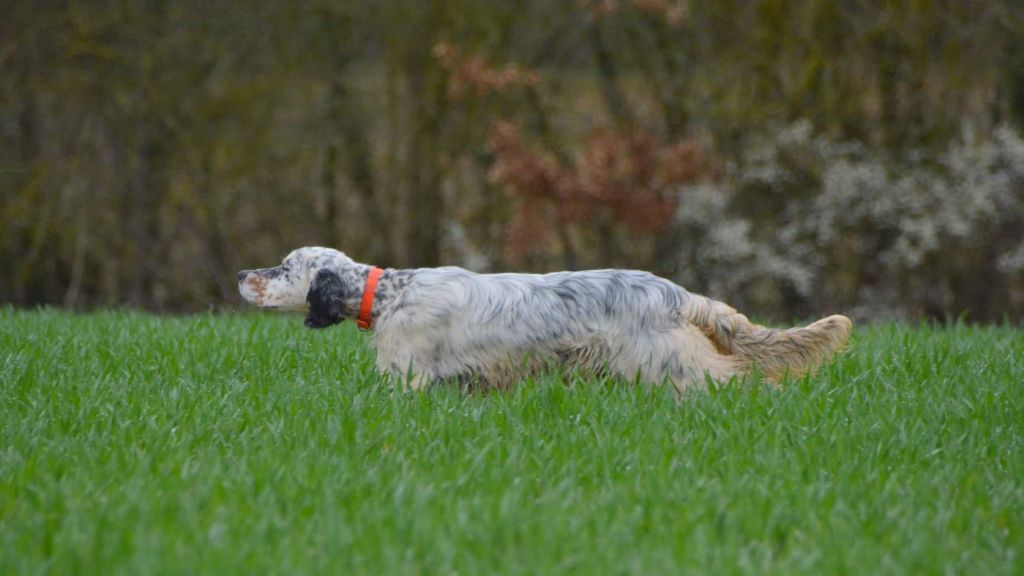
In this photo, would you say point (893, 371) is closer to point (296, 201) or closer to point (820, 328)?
point (820, 328)

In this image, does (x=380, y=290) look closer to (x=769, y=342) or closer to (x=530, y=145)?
(x=769, y=342)

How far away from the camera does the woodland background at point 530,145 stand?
11.9 metres

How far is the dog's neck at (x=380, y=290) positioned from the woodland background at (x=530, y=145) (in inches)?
248

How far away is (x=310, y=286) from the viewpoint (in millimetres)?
5844

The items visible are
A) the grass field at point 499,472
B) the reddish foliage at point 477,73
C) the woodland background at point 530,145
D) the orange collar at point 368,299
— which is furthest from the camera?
the reddish foliage at point 477,73

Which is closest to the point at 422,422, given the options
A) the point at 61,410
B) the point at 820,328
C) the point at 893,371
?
the point at 61,410

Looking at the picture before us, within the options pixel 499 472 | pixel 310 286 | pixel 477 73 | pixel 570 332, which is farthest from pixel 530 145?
pixel 499 472

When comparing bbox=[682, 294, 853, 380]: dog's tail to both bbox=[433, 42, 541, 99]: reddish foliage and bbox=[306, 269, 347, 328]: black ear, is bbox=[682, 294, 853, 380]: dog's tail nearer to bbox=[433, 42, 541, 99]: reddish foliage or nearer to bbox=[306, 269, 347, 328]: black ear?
bbox=[306, 269, 347, 328]: black ear

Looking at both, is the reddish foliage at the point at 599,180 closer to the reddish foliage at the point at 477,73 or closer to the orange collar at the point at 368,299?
the reddish foliage at the point at 477,73

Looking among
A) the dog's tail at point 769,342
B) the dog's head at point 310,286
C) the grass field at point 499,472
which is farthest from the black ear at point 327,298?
the dog's tail at point 769,342

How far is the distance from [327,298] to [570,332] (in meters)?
1.16

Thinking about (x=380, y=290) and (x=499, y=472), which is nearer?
(x=499, y=472)

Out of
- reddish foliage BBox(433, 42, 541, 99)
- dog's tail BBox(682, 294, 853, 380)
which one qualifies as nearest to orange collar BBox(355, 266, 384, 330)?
dog's tail BBox(682, 294, 853, 380)

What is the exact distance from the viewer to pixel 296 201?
42.2 feet
